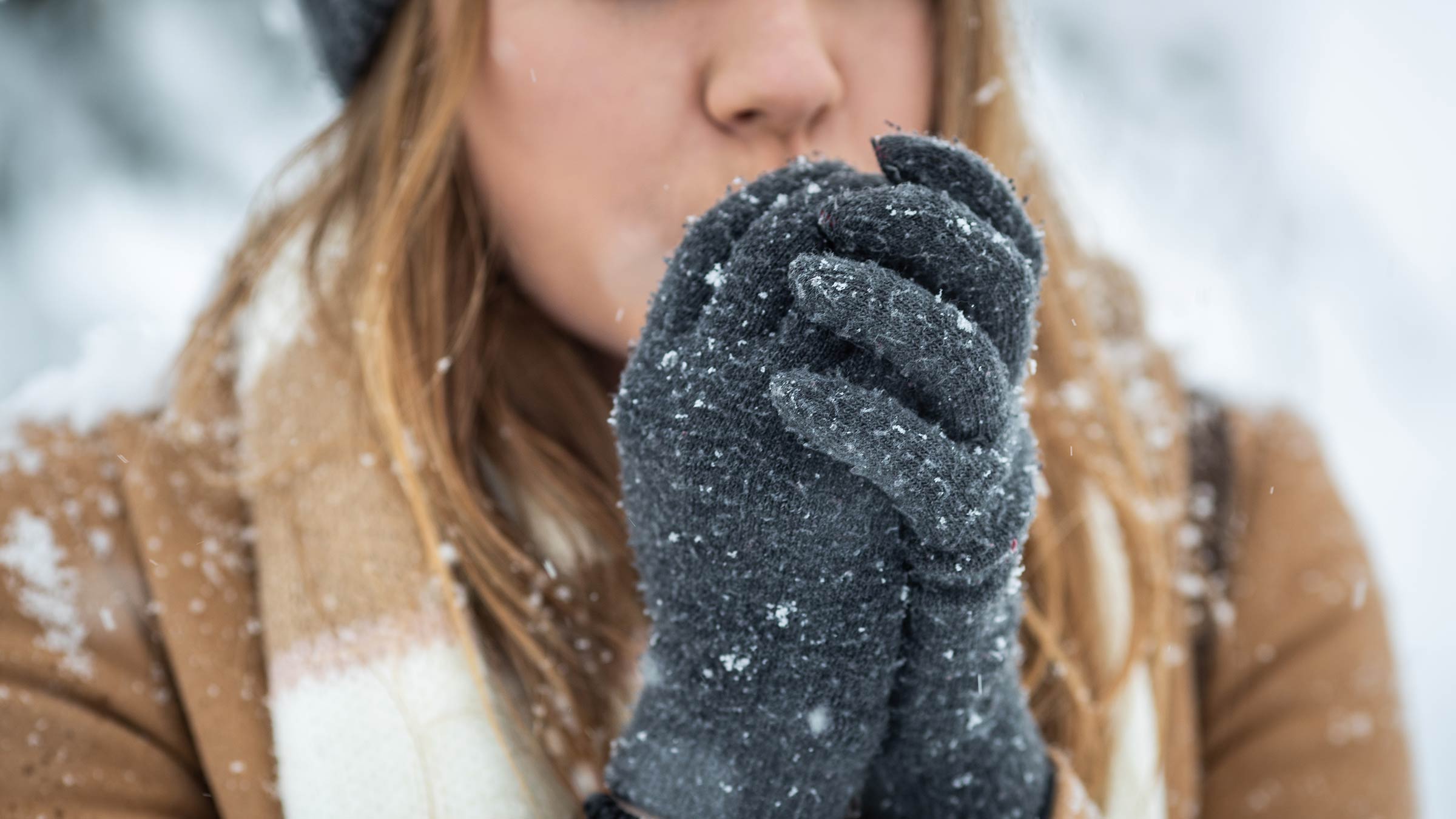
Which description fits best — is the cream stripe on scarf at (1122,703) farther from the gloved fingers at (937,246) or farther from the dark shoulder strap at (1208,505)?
Result: the gloved fingers at (937,246)

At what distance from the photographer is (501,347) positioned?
1.21 meters

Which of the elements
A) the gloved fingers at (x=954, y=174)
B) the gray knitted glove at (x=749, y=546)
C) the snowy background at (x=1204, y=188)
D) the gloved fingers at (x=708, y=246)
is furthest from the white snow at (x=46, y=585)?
the snowy background at (x=1204, y=188)

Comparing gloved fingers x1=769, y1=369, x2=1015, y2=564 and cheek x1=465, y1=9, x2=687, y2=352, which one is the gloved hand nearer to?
gloved fingers x1=769, y1=369, x2=1015, y2=564

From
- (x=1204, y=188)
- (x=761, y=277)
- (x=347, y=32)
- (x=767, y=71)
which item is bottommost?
(x=761, y=277)

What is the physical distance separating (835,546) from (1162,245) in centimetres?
293

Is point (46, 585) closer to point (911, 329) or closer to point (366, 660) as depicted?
point (366, 660)

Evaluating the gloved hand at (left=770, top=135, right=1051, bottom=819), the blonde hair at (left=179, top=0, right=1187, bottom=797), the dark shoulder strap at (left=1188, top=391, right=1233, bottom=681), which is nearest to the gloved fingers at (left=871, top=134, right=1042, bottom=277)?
the gloved hand at (left=770, top=135, right=1051, bottom=819)

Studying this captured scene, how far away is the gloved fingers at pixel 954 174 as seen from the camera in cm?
80

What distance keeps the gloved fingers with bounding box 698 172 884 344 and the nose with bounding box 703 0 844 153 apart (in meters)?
0.16

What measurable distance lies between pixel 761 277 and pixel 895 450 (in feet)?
0.59

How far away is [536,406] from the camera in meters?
1.21

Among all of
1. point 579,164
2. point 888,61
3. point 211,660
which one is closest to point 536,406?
point 579,164

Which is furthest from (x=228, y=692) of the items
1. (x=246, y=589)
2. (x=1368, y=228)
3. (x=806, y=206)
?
(x=1368, y=228)

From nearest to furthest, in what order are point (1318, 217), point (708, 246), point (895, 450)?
point (895, 450) < point (708, 246) < point (1318, 217)
